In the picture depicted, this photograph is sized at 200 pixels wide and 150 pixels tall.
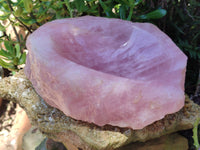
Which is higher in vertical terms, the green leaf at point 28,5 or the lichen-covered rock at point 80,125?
the green leaf at point 28,5

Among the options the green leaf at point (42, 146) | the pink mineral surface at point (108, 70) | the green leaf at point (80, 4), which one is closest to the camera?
the pink mineral surface at point (108, 70)

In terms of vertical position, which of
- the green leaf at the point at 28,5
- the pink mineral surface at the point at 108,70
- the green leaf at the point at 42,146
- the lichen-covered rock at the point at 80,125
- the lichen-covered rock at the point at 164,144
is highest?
the green leaf at the point at 28,5

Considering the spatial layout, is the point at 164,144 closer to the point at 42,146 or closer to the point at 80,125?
the point at 80,125

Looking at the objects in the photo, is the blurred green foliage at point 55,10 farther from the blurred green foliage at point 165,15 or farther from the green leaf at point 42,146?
the green leaf at point 42,146

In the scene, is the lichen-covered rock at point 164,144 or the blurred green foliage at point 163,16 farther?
the blurred green foliage at point 163,16

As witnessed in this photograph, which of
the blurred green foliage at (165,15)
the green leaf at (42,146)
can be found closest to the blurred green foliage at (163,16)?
the blurred green foliage at (165,15)

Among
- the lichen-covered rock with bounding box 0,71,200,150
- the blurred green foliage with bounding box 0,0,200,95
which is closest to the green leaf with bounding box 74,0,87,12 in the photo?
the blurred green foliage with bounding box 0,0,200,95

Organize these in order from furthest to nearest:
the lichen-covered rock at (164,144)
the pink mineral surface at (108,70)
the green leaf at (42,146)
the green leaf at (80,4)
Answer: the green leaf at (42,146) < the green leaf at (80,4) < the lichen-covered rock at (164,144) < the pink mineral surface at (108,70)
